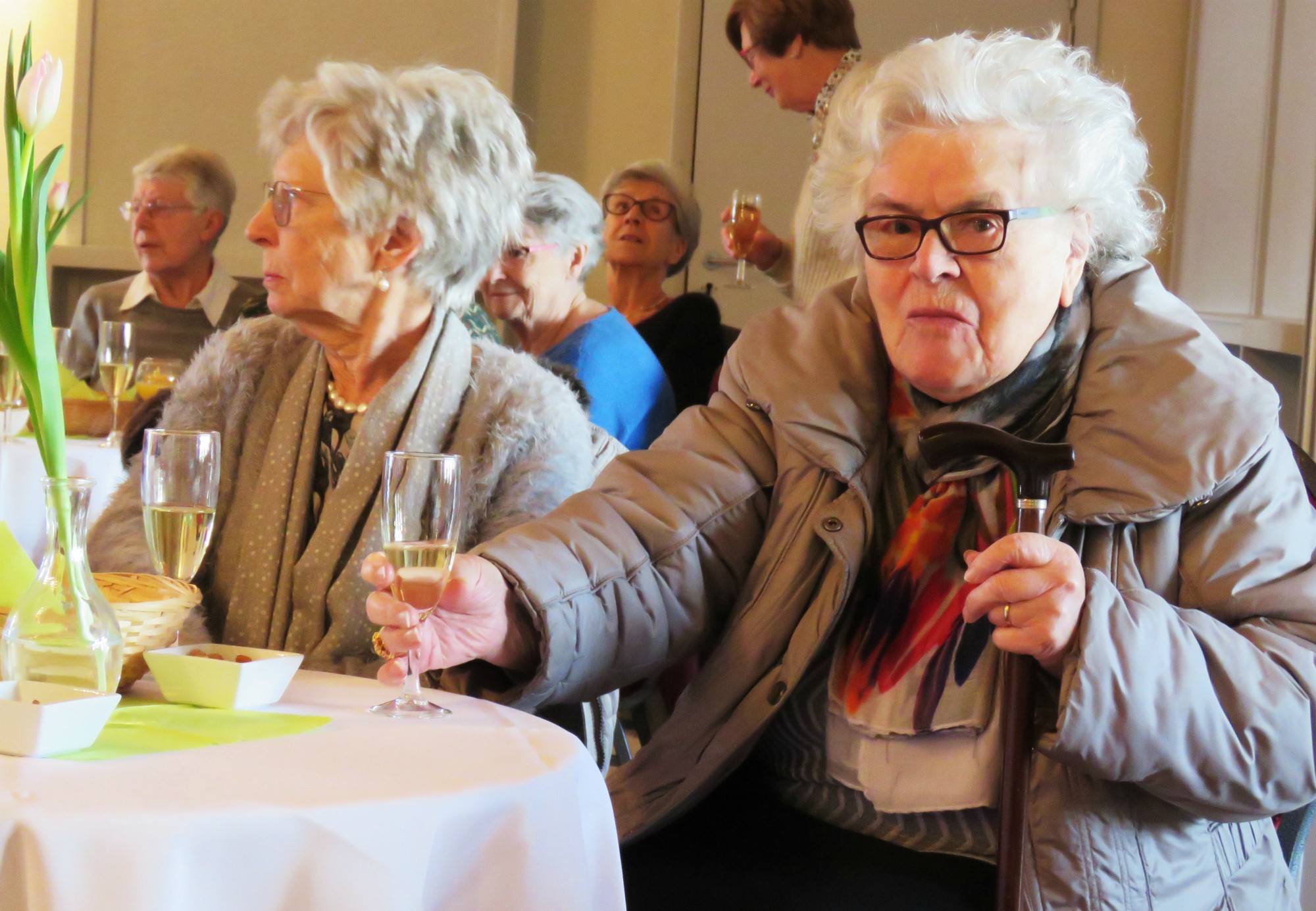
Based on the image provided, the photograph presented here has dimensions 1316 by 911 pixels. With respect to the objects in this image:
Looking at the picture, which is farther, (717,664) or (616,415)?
(616,415)

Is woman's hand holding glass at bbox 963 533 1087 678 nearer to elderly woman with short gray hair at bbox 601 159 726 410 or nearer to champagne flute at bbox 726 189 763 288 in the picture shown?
champagne flute at bbox 726 189 763 288

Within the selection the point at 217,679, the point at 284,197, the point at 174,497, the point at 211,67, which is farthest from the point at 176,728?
the point at 211,67

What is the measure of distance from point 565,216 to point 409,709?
2686 mm

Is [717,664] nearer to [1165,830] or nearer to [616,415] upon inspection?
[1165,830]

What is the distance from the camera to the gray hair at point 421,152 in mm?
1964

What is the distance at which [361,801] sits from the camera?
0.90 meters

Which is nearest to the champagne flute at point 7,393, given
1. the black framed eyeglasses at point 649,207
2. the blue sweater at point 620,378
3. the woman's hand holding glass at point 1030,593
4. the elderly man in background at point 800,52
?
the blue sweater at point 620,378


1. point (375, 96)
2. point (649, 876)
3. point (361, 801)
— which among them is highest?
point (375, 96)

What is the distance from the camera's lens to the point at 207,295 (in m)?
4.52

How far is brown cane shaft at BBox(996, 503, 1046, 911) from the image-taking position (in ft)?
Result: 4.10

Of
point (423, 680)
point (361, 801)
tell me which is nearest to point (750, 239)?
point (423, 680)

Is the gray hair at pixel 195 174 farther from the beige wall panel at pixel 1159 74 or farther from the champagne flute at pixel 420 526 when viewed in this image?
the champagne flute at pixel 420 526

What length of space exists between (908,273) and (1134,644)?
0.52 m

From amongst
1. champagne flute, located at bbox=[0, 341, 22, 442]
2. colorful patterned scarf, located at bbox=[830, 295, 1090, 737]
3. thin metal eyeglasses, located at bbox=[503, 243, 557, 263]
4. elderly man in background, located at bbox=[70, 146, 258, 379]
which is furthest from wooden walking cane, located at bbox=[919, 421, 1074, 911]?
elderly man in background, located at bbox=[70, 146, 258, 379]
